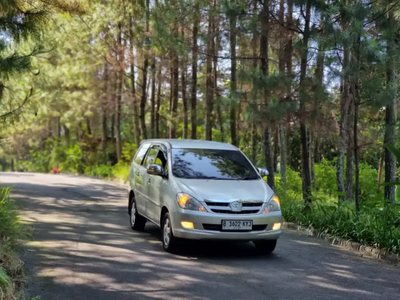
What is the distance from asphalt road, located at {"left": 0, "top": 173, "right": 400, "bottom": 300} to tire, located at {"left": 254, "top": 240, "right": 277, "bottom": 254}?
0.18 meters

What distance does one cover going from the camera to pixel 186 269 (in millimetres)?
6988

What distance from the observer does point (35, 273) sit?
662cm

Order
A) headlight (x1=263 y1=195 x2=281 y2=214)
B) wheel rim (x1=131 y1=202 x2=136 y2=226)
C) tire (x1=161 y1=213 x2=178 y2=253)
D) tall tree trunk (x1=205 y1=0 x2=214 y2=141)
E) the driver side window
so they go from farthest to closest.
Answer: tall tree trunk (x1=205 y1=0 x2=214 y2=141)
wheel rim (x1=131 y1=202 x2=136 y2=226)
the driver side window
tire (x1=161 y1=213 x2=178 y2=253)
headlight (x1=263 y1=195 x2=281 y2=214)

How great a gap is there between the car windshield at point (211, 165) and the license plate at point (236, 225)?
115cm

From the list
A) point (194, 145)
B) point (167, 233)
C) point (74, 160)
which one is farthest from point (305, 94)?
point (74, 160)

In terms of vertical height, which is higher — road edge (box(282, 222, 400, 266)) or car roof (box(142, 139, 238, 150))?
car roof (box(142, 139, 238, 150))

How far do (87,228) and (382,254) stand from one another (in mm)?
6044

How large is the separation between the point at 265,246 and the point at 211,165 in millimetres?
1773

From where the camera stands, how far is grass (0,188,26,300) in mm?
4988

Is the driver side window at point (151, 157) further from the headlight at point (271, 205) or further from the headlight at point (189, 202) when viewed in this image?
the headlight at point (271, 205)

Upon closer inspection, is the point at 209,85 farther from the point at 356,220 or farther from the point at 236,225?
the point at 236,225

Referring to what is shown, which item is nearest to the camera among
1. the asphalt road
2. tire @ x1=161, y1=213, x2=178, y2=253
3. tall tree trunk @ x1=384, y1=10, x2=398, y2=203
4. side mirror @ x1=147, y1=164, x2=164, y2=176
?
the asphalt road

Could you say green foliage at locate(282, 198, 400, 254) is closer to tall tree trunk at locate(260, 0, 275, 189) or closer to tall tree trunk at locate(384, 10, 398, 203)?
tall tree trunk at locate(384, 10, 398, 203)

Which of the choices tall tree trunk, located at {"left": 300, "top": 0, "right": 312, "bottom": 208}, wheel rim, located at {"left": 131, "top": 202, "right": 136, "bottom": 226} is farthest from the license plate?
tall tree trunk, located at {"left": 300, "top": 0, "right": 312, "bottom": 208}
